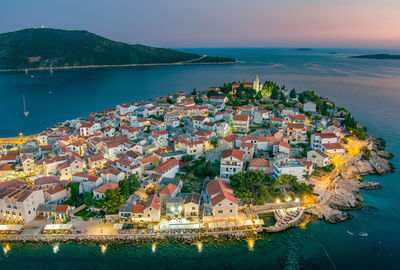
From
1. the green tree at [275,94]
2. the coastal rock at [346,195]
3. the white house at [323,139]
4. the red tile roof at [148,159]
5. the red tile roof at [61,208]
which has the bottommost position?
the coastal rock at [346,195]

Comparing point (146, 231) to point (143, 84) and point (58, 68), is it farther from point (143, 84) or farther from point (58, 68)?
point (58, 68)

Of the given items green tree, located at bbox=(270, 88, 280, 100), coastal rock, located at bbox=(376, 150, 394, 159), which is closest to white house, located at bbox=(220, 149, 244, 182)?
coastal rock, located at bbox=(376, 150, 394, 159)

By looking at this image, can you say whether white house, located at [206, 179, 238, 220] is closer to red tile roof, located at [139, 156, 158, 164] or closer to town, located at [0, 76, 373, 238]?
town, located at [0, 76, 373, 238]

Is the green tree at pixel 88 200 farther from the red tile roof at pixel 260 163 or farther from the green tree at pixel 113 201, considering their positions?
the red tile roof at pixel 260 163

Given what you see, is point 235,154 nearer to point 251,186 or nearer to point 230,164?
point 230,164

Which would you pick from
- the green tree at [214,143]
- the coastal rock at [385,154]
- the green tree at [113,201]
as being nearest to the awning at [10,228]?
the green tree at [113,201]

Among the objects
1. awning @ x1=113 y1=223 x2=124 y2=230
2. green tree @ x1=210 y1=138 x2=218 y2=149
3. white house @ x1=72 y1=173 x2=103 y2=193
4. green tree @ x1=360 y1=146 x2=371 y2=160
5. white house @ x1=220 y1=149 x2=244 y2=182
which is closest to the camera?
awning @ x1=113 y1=223 x2=124 y2=230

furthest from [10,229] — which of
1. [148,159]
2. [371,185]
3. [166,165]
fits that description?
[371,185]
